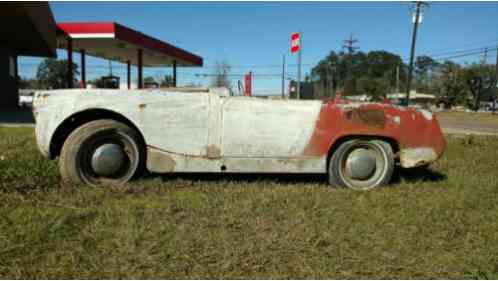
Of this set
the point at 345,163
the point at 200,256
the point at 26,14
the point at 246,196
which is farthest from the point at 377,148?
the point at 26,14

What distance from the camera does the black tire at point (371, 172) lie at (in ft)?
11.9

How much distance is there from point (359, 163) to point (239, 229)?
67.6 inches

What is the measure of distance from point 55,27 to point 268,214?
1673cm

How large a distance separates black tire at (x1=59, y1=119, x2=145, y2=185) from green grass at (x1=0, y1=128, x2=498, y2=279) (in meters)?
0.17

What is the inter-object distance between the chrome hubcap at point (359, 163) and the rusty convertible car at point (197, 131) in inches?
0.6

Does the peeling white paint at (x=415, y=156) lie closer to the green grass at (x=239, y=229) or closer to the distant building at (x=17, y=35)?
the green grass at (x=239, y=229)

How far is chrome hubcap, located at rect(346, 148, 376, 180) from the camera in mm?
3650

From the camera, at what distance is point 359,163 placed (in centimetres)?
365

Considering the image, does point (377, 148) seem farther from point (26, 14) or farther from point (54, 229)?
point (26, 14)

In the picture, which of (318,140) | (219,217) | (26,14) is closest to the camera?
(219,217)

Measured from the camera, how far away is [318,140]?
3.51 m

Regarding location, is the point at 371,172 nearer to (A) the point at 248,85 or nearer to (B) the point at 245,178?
(B) the point at 245,178

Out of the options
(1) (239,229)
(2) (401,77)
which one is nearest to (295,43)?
(1) (239,229)

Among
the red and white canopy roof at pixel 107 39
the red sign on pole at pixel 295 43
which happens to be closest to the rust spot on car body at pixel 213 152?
the red sign on pole at pixel 295 43
